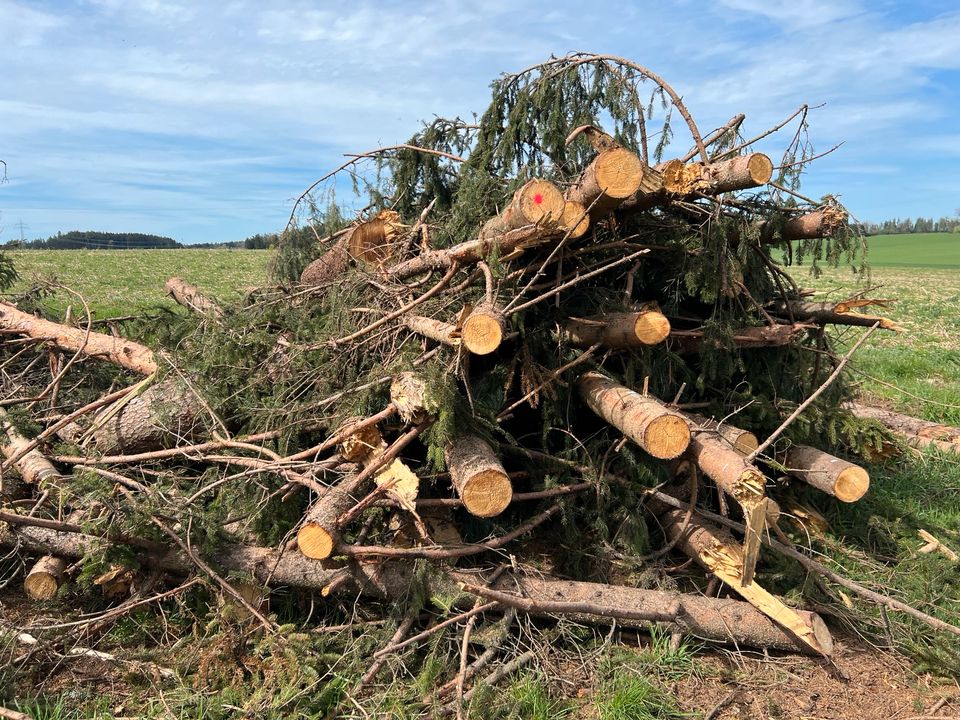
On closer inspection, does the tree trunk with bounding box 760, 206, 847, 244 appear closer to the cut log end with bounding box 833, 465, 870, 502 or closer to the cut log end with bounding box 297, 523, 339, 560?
the cut log end with bounding box 833, 465, 870, 502

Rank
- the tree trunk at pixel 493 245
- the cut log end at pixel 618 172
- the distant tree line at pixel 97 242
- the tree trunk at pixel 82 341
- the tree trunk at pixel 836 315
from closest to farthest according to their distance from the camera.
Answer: the cut log end at pixel 618 172
the tree trunk at pixel 493 245
the tree trunk at pixel 836 315
the tree trunk at pixel 82 341
the distant tree line at pixel 97 242

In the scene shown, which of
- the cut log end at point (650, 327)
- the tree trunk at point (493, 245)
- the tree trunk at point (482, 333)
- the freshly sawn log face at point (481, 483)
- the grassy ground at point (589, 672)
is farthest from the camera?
the cut log end at point (650, 327)

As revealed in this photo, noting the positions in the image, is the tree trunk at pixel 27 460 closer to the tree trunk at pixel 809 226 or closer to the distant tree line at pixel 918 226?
the tree trunk at pixel 809 226

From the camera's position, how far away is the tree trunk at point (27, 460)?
4.09 meters

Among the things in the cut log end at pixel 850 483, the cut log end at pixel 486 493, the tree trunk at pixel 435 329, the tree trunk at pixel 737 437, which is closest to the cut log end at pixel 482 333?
the tree trunk at pixel 435 329

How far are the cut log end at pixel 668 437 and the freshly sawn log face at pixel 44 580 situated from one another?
3.19 m

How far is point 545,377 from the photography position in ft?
12.6

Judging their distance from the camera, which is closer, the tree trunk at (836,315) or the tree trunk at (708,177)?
the tree trunk at (708,177)

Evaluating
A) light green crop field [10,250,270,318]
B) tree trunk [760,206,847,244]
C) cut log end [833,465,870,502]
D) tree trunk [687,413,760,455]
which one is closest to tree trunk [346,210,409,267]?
tree trunk [760,206,847,244]

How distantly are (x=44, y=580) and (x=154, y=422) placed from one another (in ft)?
3.78

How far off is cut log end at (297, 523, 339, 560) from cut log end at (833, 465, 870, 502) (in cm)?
272

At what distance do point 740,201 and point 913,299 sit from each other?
1802cm

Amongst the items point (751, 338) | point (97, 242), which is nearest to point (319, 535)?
point (751, 338)

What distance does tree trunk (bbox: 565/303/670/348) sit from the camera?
378cm
